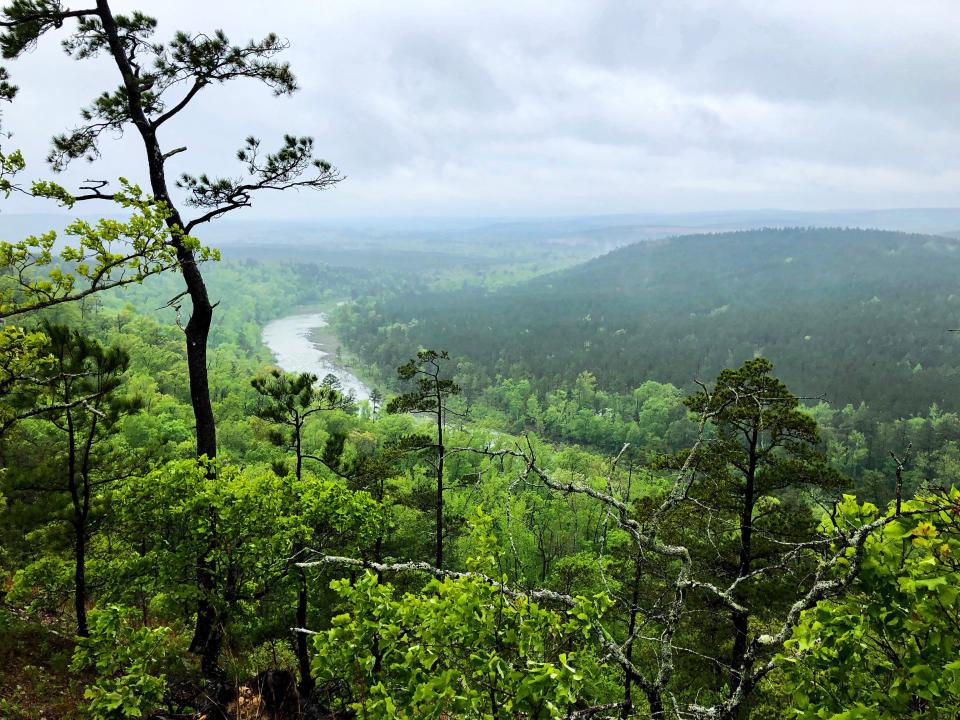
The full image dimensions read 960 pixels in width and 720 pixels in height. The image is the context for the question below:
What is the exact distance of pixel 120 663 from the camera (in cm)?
582

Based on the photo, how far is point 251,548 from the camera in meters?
7.47

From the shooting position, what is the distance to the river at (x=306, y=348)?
107 m

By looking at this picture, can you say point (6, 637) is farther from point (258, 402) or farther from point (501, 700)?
point (258, 402)

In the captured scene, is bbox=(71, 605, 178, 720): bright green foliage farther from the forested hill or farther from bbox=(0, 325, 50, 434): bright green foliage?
the forested hill

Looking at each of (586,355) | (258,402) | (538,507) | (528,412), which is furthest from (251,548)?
(586,355)

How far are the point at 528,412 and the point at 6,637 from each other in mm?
84362

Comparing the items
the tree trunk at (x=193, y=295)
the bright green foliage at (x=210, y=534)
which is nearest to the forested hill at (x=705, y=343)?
the tree trunk at (x=193, y=295)

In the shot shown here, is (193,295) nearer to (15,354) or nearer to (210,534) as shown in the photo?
(15,354)

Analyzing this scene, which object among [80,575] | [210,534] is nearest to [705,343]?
[210,534]

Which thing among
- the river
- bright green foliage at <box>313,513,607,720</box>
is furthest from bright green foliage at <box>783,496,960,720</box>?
the river

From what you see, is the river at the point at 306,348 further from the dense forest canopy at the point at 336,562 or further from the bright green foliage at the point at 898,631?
the bright green foliage at the point at 898,631

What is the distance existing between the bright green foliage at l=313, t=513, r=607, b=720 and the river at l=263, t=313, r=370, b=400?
262 ft

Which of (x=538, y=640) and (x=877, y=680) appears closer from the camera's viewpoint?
(x=538, y=640)

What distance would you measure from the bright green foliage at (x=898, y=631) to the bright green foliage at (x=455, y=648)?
56.5 inches
